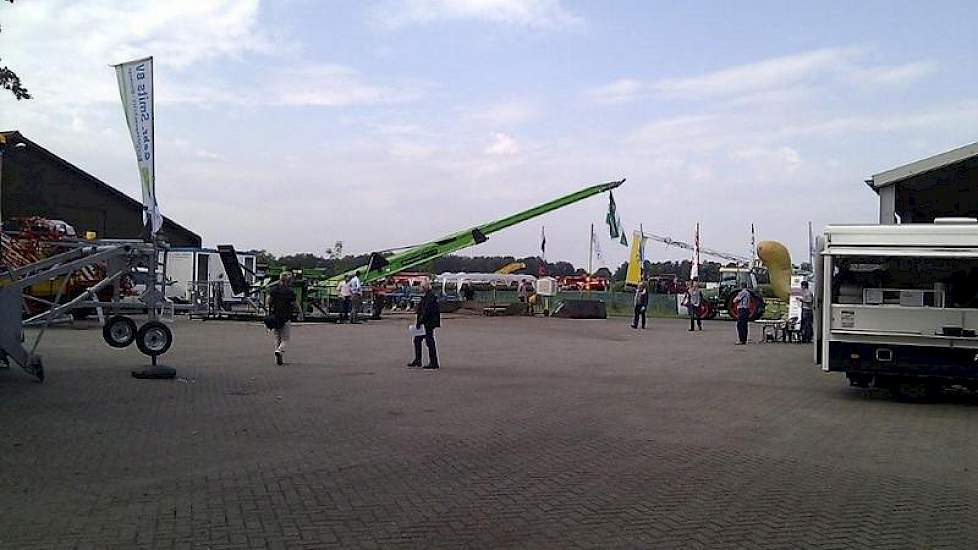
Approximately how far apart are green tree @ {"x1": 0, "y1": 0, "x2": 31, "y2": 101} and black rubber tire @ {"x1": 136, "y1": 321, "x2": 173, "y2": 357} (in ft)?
15.6

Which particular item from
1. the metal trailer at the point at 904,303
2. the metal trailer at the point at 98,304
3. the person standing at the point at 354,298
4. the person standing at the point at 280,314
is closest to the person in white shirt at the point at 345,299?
the person standing at the point at 354,298

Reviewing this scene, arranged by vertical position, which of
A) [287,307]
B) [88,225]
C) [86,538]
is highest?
[88,225]

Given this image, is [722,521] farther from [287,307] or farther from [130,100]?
[130,100]

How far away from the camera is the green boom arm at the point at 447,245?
3544 cm

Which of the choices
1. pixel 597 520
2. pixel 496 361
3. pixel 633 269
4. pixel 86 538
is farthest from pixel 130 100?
pixel 633 269

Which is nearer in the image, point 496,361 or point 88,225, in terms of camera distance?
point 496,361

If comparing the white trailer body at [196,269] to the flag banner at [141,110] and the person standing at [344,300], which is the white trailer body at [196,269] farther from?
the flag banner at [141,110]

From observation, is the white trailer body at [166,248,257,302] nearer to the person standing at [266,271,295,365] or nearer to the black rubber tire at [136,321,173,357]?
the person standing at [266,271,295,365]

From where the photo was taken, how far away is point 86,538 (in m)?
5.79

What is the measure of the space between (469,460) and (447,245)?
28.4 metres

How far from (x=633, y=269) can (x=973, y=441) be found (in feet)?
143

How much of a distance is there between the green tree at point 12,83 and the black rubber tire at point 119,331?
5.79 m

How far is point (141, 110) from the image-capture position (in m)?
15.9

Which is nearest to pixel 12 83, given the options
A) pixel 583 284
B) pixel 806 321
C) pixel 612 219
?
pixel 806 321
